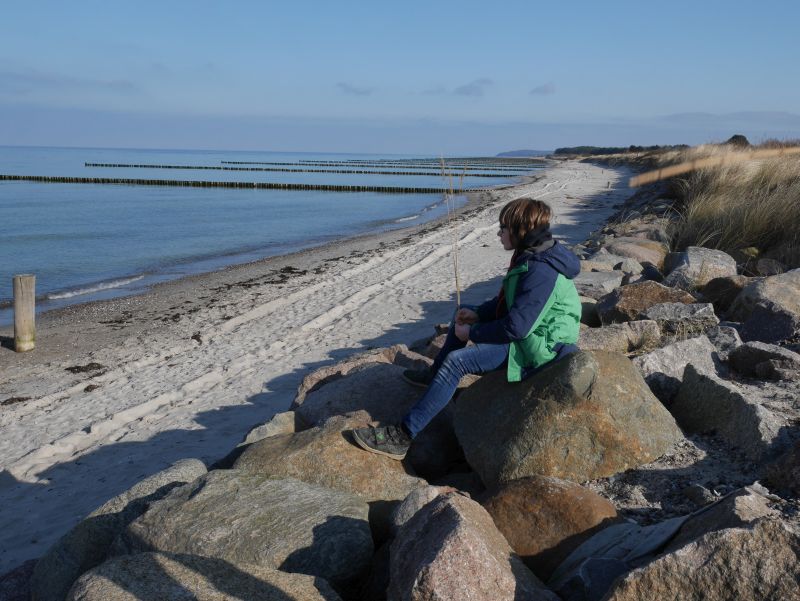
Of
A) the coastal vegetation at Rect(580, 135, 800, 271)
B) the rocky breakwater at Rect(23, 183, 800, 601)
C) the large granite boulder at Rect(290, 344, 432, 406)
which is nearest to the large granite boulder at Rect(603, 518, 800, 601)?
the rocky breakwater at Rect(23, 183, 800, 601)

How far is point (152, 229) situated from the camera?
2667 cm

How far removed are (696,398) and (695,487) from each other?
105cm

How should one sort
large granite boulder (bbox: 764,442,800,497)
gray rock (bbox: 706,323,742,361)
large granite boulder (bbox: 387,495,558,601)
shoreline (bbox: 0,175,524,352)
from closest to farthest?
large granite boulder (bbox: 387,495,558,601), large granite boulder (bbox: 764,442,800,497), gray rock (bbox: 706,323,742,361), shoreline (bbox: 0,175,524,352)

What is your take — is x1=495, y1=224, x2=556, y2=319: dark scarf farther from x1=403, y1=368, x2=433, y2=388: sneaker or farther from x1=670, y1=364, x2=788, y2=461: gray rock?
x1=670, y1=364, x2=788, y2=461: gray rock

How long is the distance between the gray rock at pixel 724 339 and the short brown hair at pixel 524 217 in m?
2.38

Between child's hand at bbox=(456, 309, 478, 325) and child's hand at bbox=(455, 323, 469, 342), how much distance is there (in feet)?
0.58

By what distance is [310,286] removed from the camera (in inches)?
543

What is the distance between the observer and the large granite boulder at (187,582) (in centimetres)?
260

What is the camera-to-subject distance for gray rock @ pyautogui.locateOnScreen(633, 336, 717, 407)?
4.57 meters

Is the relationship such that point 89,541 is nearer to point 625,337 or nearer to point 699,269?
point 625,337

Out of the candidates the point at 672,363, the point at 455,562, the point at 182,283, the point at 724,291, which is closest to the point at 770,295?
the point at 724,291

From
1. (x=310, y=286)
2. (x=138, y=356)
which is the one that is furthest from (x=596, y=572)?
(x=310, y=286)

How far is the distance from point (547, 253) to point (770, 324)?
3297 mm

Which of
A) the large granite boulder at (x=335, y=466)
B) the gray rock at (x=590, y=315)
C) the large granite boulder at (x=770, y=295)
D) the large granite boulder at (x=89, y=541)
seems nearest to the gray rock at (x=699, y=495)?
the large granite boulder at (x=335, y=466)
